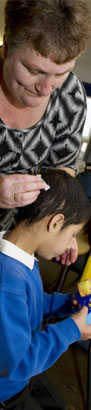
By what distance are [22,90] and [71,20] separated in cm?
24

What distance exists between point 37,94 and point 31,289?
63cm

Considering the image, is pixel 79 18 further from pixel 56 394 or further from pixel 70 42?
pixel 56 394

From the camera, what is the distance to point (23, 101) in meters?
1.02

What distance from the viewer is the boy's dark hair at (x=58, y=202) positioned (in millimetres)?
1071

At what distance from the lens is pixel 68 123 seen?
4.22 feet

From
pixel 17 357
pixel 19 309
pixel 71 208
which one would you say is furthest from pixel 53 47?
pixel 17 357

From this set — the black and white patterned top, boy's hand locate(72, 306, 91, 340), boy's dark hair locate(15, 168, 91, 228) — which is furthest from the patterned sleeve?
boy's hand locate(72, 306, 91, 340)

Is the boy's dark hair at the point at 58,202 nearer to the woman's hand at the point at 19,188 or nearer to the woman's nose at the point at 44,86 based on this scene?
the woman's hand at the point at 19,188

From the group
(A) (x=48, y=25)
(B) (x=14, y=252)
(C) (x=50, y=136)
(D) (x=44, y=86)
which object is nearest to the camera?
(A) (x=48, y=25)

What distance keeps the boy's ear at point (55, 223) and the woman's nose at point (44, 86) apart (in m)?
0.40

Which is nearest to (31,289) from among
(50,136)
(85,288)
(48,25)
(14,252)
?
(14,252)

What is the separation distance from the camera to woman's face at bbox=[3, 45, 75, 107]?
0.84 m

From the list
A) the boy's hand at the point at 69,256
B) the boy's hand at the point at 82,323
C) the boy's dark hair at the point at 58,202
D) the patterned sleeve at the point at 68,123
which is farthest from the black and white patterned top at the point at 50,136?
the boy's hand at the point at 82,323

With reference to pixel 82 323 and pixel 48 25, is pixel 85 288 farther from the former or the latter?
pixel 48 25
